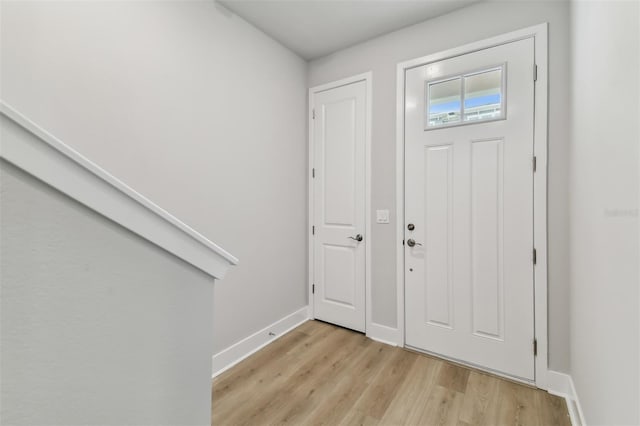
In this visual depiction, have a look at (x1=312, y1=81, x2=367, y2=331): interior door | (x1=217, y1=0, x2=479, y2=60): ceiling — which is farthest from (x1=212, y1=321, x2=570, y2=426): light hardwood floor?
(x1=217, y1=0, x2=479, y2=60): ceiling

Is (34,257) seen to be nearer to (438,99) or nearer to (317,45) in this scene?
(438,99)

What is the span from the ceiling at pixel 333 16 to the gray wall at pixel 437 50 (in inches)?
4.0

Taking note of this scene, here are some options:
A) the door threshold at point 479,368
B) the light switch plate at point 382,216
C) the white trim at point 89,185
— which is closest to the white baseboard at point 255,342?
the door threshold at point 479,368

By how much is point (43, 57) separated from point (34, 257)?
1.38m

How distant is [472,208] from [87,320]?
2.32 m

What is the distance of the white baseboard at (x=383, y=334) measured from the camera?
2.54 m

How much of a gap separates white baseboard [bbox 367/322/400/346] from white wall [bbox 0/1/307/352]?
0.78 meters

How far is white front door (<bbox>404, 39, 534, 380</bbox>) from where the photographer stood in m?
2.03

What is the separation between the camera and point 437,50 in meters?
2.36

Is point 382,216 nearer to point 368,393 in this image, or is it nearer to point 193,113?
point 368,393

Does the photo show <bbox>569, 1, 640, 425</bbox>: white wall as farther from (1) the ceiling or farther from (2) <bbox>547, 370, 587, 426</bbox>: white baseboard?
(1) the ceiling

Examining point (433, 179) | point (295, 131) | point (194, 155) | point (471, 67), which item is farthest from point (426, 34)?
point (194, 155)

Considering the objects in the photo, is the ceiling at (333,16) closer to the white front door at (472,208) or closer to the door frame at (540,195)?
the white front door at (472,208)

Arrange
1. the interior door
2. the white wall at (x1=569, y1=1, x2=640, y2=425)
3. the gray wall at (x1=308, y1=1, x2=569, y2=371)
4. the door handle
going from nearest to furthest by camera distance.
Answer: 1. the white wall at (x1=569, y1=1, x2=640, y2=425)
2. the gray wall at (x1=308, y1=1, x2=569, y2=371)
3. the door handle
4. the interior door
